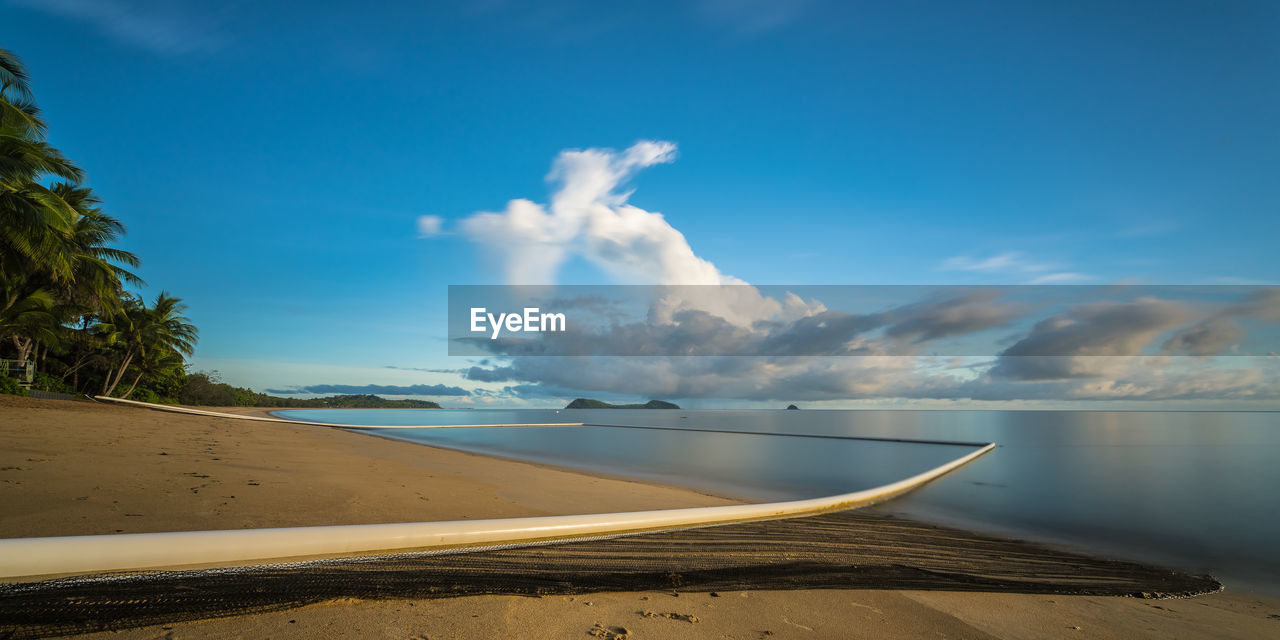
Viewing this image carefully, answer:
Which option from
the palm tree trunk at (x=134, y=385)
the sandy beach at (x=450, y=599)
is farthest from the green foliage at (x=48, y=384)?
the sandy beach at (x=450, y=599)

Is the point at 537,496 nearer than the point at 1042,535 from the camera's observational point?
Yes

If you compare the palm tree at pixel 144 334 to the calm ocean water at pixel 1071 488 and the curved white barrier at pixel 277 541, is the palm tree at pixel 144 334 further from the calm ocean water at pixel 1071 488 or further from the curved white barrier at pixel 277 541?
the curved white barrier at pixel 277 541

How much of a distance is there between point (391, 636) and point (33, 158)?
1870cm

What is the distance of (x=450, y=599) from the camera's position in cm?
257

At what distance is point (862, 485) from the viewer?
13.5 m

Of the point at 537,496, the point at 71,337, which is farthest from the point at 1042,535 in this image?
the point at 71,337

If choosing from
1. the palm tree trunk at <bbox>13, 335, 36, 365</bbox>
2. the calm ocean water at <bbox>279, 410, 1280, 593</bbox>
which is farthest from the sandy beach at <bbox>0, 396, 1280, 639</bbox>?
the palm tree trunk at <bbox>13, 335, 36, 365</bbox>

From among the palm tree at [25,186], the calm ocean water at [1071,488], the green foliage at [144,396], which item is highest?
the palm tree at [25,186]

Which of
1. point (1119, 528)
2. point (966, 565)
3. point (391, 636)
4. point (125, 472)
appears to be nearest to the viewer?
point (391, 636)

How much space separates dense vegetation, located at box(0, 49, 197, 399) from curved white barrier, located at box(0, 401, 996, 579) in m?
15.8

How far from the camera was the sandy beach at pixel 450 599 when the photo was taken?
2.36 m

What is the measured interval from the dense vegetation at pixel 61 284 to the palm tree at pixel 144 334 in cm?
6

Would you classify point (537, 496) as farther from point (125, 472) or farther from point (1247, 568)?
point (1247, 568)

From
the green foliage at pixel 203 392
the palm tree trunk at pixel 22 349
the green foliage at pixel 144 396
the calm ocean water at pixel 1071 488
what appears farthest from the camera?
the green foliage at pixel 203 392
